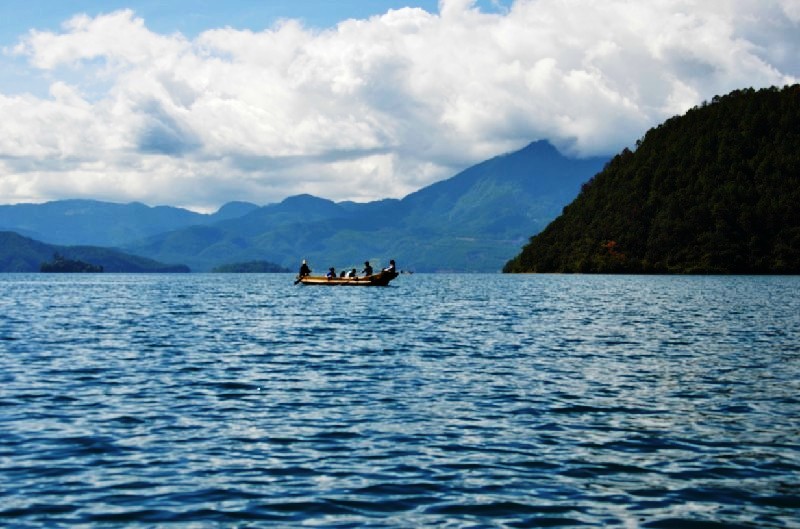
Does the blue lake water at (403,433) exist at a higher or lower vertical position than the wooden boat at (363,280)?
lower

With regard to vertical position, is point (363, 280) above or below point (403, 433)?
above

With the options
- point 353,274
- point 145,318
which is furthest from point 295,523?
point 353,274

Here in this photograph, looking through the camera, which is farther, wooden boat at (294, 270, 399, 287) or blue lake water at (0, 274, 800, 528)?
wooden boat at (294, 270, 399, 287)

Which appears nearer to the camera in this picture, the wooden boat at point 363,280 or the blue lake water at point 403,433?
the blue lake water at point 403,433

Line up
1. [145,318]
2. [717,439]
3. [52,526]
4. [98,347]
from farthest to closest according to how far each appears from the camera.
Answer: [145,318] → [98,347] → [717,439] → [52,526]

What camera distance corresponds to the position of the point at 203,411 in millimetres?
25500

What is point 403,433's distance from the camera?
22078 mm

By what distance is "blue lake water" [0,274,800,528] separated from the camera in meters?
15.6

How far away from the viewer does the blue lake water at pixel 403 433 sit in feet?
51.1

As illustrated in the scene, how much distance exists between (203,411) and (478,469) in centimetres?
1059

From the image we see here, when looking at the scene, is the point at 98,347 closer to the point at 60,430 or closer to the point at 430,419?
the point at 60,430

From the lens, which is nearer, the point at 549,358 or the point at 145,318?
the point at 549,358

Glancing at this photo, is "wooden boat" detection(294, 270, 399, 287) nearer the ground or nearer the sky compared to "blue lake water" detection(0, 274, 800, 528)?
nearer the sky

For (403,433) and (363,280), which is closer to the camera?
(403,433)
